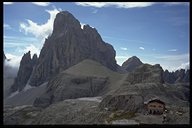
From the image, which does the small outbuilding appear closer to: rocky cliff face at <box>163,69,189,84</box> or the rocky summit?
the rocky summit

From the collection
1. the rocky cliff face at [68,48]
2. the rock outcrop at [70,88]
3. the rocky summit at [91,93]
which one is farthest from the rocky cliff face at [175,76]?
the rock outcrop at [70,88]

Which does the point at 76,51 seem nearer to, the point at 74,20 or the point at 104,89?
the point at 74,20

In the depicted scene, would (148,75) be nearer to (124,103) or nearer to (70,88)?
(70,88)

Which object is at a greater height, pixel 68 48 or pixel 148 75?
pixel 68 48

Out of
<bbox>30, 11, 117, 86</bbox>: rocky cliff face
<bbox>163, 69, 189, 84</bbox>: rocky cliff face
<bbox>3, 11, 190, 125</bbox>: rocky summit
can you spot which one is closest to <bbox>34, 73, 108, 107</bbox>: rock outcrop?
<bbox>3, 11, 190, 125</bbox>: rocky summit

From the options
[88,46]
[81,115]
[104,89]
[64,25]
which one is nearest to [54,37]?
[64,25]

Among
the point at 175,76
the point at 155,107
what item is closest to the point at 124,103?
the point at 155,107

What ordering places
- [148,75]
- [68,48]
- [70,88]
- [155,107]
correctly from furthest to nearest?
1. [68,48]
2. [70,88]
3. [148,75]
4. [155,107]

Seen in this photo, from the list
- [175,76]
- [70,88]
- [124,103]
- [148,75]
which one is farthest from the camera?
[175,76]

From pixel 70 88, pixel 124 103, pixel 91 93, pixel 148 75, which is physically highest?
pixel 148 75
